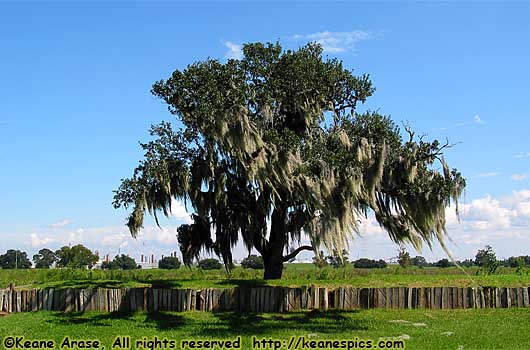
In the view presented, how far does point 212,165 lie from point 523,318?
31.0 ft

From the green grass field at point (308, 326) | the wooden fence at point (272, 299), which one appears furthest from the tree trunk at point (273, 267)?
the green grass field at point (308, 326)

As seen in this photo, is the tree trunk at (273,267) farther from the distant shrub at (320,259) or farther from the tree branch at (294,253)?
the distant shrub at (320,259)

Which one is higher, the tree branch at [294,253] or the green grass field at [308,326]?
the tree branch at [294,253]

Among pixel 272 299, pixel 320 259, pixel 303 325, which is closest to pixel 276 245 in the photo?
pixel 272 299

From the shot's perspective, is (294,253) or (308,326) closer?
(308,326)

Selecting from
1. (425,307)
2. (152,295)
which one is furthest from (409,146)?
(152,295)

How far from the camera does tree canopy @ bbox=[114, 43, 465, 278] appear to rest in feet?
53.8

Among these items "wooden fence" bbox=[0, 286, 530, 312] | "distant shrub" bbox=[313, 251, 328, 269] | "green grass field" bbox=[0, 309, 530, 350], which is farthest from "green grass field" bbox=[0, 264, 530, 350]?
"distant shrub" bbox=[313, 251, 328, 269]

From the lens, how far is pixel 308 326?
1519 cm

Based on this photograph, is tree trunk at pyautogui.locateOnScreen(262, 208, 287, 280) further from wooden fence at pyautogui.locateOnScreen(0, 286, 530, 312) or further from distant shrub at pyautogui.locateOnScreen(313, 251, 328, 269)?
wooden fence at pyautogui.locateOnScreen(0, 286, 530, 312)

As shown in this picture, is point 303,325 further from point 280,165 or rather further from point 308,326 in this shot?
point 280,165

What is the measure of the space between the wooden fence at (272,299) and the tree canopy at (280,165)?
5.25 feet

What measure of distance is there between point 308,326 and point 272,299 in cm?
243

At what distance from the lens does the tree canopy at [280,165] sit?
16391mm
